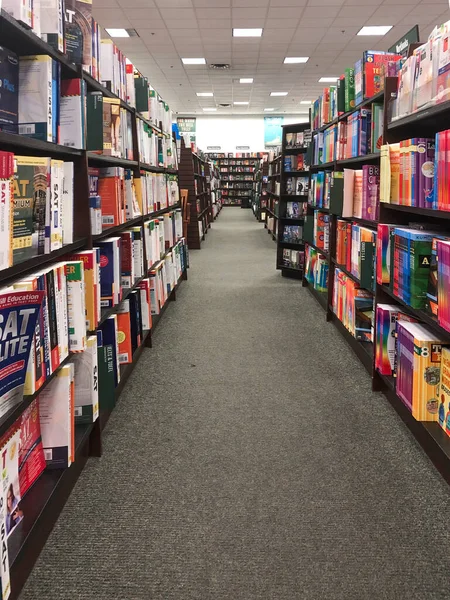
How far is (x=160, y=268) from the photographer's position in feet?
14.7

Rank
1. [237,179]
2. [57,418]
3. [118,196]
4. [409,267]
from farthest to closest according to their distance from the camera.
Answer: [237,179] < [118,196] < [409,267] < [57,418]

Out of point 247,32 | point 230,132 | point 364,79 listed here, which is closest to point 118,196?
point 364,79

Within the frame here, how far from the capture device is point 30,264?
1.58 metres

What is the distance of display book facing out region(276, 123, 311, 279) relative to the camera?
657 cm

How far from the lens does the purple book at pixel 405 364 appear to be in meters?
2.43

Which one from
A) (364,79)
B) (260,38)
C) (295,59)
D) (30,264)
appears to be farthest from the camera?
(295,59)

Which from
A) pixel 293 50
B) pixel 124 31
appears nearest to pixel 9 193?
pixel 124 31

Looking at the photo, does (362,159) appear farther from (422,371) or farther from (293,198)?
(293,198)

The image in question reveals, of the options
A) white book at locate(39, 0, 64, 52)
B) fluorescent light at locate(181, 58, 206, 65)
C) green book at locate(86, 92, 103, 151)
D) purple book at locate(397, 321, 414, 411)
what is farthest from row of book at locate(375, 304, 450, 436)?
fluorescent light at locate(181, 58, 206, 65)

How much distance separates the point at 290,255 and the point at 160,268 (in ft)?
8.77

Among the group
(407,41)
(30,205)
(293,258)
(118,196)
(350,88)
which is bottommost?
(293,258)

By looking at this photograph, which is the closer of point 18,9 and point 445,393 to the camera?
point 18,9

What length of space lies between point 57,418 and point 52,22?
4.59 ft

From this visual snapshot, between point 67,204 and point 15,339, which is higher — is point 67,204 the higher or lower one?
the higher one
